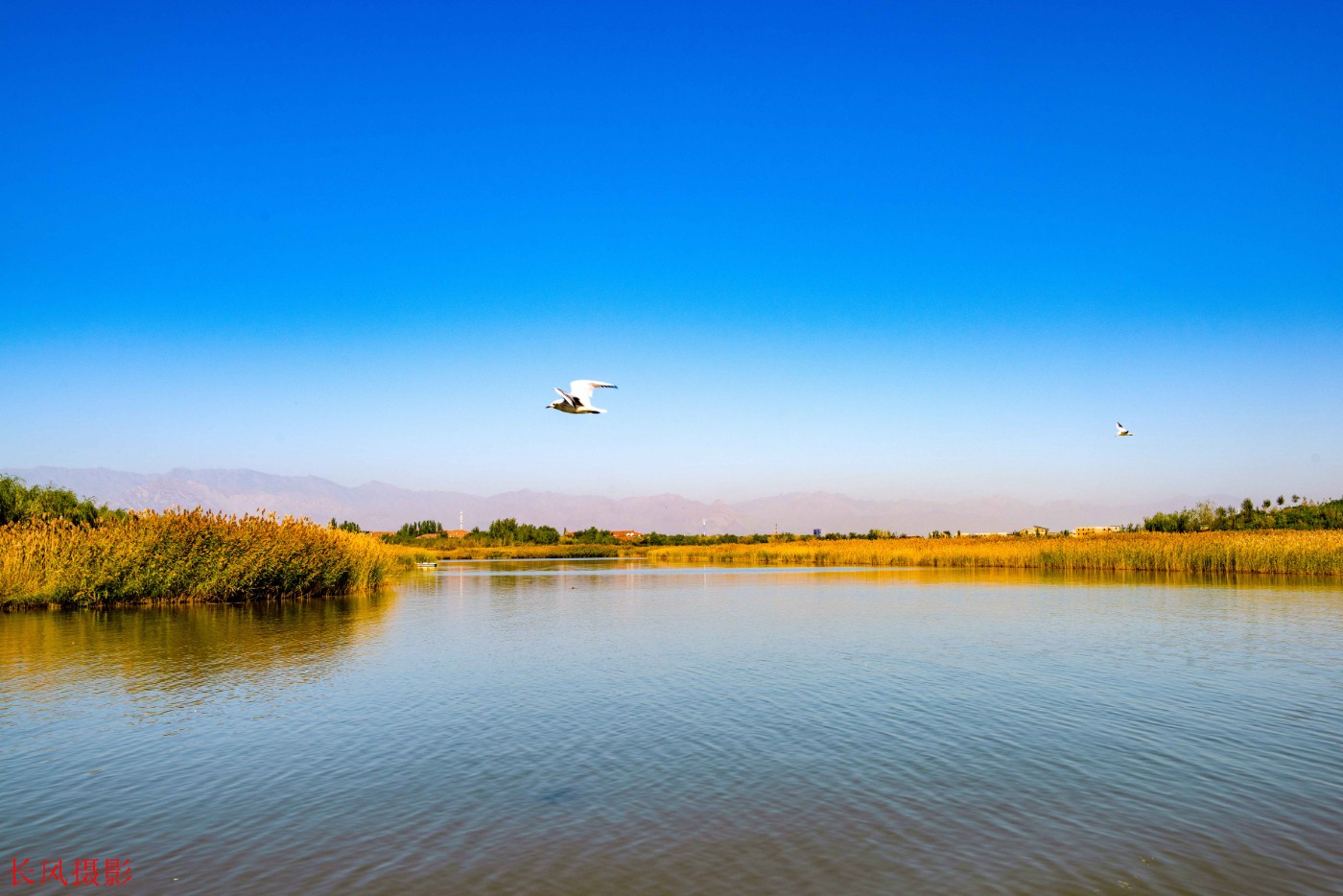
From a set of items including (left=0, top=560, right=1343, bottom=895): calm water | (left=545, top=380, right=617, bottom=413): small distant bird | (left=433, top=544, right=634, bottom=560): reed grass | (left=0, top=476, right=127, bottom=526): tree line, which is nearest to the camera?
(left=0, top=560, right=1343, bottom=895): calm water

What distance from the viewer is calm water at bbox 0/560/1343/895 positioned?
19.9 ft

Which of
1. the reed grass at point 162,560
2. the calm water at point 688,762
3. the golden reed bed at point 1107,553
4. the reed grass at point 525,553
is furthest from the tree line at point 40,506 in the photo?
the reed grass at point 525,553

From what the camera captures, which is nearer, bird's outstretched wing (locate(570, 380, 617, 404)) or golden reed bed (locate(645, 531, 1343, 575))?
bird's outstretched wing (locate(570, 380, 617, 404))

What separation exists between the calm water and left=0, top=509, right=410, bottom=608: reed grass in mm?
6203

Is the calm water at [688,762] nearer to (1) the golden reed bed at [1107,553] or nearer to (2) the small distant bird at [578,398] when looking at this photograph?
(2) the small distant bird at [578,398]

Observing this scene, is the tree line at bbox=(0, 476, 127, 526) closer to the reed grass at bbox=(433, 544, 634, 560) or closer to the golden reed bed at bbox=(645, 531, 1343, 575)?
the golden reed bed at bbox=(645, 531, 1343, 575)

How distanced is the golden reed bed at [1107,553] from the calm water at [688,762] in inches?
875

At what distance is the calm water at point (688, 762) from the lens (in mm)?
6070

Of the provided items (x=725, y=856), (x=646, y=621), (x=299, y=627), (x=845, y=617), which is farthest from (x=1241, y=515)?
(x=725, y=856)

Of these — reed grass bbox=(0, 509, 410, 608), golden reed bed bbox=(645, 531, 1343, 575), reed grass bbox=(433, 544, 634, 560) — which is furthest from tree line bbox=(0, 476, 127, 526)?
reed grass bbox=(433, 544, 634, 560)

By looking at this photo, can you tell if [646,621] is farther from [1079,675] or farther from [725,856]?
[725,856]

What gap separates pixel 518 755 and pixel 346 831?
2.49m

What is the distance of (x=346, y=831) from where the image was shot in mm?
6754

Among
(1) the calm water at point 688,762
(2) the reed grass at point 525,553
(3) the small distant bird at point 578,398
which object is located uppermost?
(3) the small distant bird at point 578,398
